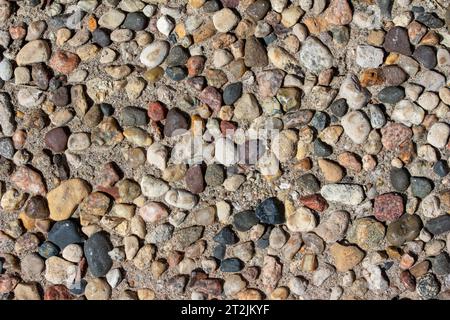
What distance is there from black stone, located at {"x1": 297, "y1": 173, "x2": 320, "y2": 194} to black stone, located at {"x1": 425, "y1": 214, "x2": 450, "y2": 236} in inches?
8.7

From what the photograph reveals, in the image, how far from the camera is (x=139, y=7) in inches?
45.1

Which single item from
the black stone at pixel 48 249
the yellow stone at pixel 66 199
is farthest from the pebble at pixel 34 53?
the black stone at pixel 48 249

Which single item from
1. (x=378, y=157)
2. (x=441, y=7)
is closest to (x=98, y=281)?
(x=378, y=157)

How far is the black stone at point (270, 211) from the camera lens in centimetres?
109

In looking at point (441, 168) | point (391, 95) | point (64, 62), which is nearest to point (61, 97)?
point (64, 62)

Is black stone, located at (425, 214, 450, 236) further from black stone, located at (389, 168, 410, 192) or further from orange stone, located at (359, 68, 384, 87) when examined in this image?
orange stone, located at (359, 68, 384, 87)

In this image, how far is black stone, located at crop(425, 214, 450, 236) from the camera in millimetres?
1092

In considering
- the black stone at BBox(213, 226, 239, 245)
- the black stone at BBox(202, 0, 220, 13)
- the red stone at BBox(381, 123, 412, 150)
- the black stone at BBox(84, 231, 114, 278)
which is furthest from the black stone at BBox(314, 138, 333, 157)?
the black stone at BBox(84, 231, 114, 278)

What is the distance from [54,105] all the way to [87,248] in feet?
0.94

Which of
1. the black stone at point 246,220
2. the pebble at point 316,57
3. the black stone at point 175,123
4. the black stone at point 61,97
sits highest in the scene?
the pebble at point 316,57

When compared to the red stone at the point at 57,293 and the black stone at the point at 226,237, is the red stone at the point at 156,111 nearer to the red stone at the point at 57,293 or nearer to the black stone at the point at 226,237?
the black stone at the point at 226,237

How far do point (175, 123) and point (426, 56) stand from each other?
0.50 metres

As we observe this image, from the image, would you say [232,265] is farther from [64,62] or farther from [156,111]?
[64,62]

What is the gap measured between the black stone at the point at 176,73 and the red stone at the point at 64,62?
0.18 metres
